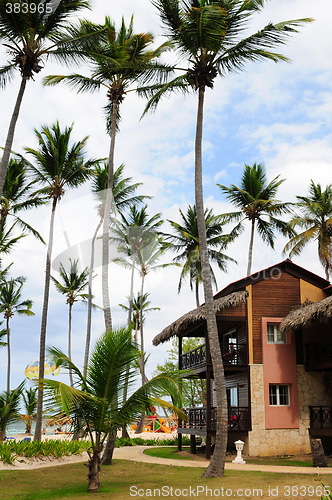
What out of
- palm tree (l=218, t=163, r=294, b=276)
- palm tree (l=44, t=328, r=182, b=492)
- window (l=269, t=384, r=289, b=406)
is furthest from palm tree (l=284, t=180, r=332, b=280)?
palm tree (l=44, t=328, r=182, b=492)

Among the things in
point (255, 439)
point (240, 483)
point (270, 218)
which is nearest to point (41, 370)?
point (255, 439)

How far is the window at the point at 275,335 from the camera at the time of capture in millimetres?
18062

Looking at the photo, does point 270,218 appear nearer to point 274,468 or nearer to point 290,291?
point 290,291

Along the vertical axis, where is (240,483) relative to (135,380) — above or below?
below

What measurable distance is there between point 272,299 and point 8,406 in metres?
10.4

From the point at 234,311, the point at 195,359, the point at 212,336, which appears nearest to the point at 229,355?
the point at 195,359

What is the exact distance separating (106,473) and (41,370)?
21.8 feet

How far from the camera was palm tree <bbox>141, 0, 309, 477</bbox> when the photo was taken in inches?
458

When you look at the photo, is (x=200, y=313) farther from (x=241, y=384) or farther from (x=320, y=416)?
(x=320, y=416)

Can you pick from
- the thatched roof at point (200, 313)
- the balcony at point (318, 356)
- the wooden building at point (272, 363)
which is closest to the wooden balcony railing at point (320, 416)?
the wooden building at point (272, 363)

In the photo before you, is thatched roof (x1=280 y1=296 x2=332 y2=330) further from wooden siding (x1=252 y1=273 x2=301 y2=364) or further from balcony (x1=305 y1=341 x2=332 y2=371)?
balcony (x1=305 y1=341 x2=332 y2=371)

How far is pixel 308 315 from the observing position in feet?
51.2

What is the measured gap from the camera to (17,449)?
14.3m

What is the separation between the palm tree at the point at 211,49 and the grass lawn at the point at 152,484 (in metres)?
0.95
